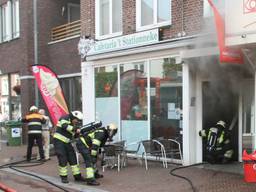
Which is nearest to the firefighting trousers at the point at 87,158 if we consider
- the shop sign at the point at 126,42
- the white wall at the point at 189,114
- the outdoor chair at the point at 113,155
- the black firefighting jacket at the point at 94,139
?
the black firefighting jacket at the point at 94,139

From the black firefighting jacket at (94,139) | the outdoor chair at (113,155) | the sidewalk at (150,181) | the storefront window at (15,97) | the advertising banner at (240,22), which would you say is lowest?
the sidewalk at (150,181)

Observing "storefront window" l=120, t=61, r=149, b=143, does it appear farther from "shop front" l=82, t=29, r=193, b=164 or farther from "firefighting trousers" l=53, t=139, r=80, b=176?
"firefighting trousers" l=53, t=139, r=80, b=176

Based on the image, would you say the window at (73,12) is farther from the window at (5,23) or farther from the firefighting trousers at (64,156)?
the firefighting trousers at (64,156)

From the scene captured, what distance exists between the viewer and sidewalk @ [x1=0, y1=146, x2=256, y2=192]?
319 inches

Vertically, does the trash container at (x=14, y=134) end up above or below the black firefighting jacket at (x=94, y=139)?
below

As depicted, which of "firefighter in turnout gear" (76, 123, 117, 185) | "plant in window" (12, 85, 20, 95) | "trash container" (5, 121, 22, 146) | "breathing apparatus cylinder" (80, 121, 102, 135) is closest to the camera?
"firefighter in turnout gear" (76, 123, 117, 185)

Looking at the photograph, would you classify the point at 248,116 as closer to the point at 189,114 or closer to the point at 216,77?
the point at 216,77

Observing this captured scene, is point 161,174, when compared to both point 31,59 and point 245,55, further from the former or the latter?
point 31,59

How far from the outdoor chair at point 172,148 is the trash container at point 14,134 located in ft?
27.4

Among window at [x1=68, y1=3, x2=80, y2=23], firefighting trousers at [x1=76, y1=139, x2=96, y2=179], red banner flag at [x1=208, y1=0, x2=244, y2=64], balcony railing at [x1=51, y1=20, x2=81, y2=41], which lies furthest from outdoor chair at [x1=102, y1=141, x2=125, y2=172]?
window at [x1=68, y1=3, x2=80, y2=23]

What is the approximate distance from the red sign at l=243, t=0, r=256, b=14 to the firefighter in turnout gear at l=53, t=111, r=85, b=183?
4.04 m

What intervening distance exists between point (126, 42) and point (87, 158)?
4497 mm

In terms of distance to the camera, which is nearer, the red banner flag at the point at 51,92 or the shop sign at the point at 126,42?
the shop sign at the point at 126,42

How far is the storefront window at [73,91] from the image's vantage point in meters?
16.2
